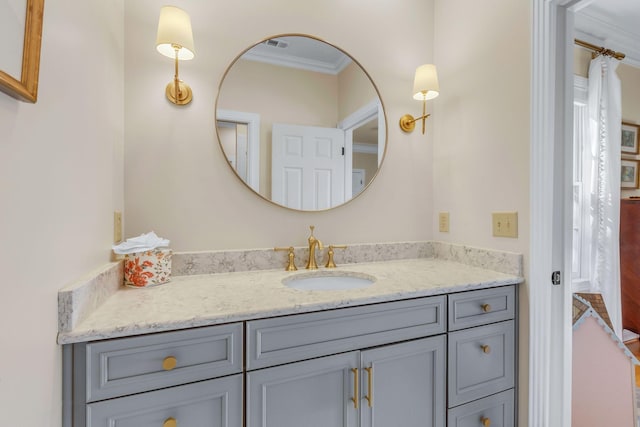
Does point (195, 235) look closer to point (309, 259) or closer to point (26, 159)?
point (309, 259)

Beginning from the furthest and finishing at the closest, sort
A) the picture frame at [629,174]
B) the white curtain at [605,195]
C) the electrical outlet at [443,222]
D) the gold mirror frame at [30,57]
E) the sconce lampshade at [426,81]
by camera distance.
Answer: the picture frame at [629,174] → the white curtain at [605,195] → the electrical outlet at [443,222] → the sconce lampshade at [426,81] → the gold mirror frame at [30,57]

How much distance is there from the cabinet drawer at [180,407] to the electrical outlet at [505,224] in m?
1.26

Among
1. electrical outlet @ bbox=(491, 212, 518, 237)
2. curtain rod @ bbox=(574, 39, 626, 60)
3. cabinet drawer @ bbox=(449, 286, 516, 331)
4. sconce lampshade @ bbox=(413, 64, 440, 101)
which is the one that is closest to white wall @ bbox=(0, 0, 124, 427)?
cabinet drawer @ bbox=(449, 286, 516, 331)

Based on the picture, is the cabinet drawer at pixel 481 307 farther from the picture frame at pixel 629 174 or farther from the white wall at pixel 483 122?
the picture frame at pixel 629 174

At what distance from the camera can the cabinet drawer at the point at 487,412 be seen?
1219 mm

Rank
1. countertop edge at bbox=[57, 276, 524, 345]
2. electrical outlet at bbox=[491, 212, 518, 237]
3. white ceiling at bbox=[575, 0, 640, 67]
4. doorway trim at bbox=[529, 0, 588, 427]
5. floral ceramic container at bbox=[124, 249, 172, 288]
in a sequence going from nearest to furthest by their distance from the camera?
countertop edge at bbox=[57, 276, 524, 345]
floral ceramic container at bbox=[124, 249, 172, 288]
doorway trim at bbox=[529, 0, 588, 427]
electrical outlet at bbox=[491, 212, 518, 237]
white ceiling at bbox=[575, 0, 640, 67]

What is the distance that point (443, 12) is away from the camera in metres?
1.80

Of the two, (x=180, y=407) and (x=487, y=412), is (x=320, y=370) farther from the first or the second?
(x=487, y=412)

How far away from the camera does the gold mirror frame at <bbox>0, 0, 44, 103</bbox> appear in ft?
1.80

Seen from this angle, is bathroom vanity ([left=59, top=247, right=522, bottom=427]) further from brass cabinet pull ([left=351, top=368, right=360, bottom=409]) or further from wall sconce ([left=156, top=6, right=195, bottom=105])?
wall sconce ([left=156, top=6, right=195, bottom=105])

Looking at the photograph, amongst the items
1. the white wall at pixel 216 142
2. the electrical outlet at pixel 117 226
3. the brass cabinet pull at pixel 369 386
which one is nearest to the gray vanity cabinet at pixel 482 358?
the brass cabinet pull at pixel 369 386

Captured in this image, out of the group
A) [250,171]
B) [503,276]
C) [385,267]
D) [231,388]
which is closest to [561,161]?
[503,276]

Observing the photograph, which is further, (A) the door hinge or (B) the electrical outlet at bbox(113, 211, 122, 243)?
(A) the door hinge

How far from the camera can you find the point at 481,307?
4.15ft
